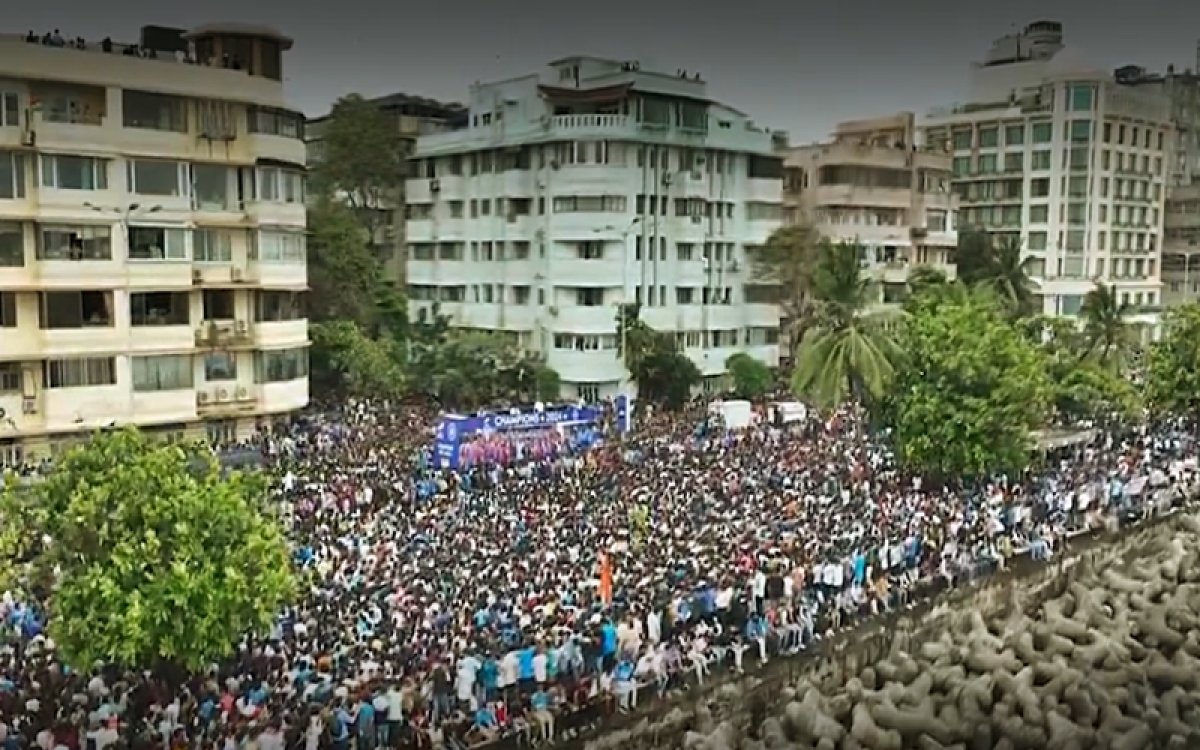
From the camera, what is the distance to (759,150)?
19.0 feet

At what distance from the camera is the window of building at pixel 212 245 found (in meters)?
3.57

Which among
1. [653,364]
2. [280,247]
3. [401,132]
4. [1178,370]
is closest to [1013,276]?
[1178,370]

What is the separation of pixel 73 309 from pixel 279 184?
0.82 meters

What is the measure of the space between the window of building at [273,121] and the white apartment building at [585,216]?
4.37 ft

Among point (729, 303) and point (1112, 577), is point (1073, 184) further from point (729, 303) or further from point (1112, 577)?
point (1112, 577)

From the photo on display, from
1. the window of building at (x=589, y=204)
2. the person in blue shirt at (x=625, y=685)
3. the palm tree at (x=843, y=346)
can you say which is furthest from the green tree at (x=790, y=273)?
the person in blue shirt at (x=625, y=685)

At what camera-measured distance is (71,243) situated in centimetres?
320

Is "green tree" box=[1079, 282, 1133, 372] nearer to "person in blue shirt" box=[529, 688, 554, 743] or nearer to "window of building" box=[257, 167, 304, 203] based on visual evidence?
"window of building" box=[257, 167, 304, 203]

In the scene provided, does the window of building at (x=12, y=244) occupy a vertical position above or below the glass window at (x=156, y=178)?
below

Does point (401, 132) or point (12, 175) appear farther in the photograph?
point (401, 132)

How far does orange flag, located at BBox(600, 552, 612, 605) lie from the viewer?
3.51m

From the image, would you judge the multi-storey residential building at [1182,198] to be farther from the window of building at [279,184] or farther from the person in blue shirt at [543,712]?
the person in blue shirt at [543,712]

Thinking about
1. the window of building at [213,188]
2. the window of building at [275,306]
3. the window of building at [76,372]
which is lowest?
the window of building at [76,372]

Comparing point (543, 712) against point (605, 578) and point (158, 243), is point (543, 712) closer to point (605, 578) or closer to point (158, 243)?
point (605, 578)
